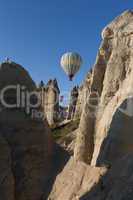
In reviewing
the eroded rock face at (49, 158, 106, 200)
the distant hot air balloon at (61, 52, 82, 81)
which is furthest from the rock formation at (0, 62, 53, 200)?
the distant hot air balloon at (61, 52, 82, 81)

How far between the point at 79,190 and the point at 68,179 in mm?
525

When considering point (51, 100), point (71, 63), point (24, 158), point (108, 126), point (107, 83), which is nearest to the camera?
point (24, 158)

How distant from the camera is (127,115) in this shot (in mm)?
10766

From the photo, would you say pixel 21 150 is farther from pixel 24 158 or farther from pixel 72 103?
pixel 72 103

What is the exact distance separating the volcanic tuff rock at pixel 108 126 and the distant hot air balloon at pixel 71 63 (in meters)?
12.1

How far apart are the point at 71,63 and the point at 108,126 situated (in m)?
15.2

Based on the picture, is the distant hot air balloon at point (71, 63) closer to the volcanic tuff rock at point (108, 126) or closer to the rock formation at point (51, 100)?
the volcanic tuff rock at point (108, 126)

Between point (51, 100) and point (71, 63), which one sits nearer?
point (71, 63)

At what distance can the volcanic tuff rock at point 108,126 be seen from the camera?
24.1 ft

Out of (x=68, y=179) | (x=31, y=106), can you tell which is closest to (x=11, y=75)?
(x=31, y=106)

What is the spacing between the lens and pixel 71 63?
86.3ft

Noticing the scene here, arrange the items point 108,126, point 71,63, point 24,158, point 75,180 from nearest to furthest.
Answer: point 75,180 → point 24,158 → point 108,126 → point 71,63

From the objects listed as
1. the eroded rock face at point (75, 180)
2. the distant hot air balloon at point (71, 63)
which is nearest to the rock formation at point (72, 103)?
the distant hot air balloon at point (71, 63)

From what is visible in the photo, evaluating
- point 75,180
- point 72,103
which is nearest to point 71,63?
point 72,103
